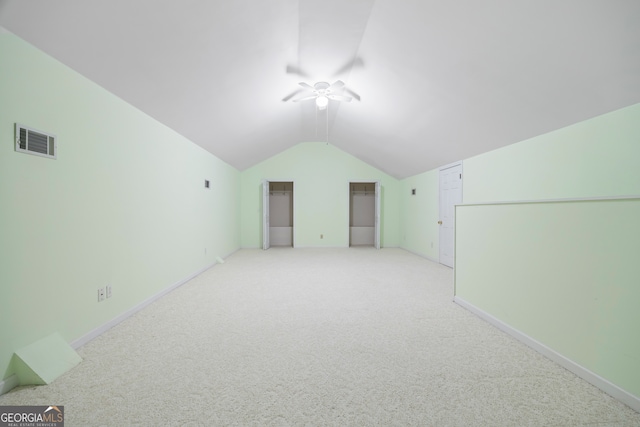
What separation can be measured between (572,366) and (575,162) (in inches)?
82.5

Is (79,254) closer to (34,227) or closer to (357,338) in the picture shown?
(34,227)

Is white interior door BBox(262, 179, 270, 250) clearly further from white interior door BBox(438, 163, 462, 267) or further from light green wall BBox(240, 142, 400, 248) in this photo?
white interior door BBox(438, 163, 462, 267)

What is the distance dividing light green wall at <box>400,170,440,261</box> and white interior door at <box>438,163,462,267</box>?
0.20 metres

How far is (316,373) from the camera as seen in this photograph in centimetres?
179

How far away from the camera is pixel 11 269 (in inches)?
64.1

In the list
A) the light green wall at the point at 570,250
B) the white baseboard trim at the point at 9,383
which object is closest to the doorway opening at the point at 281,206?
the light green wall at the point at 570,250

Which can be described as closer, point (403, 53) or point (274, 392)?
point (274, 392)

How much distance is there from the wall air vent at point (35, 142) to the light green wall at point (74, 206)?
0.04m

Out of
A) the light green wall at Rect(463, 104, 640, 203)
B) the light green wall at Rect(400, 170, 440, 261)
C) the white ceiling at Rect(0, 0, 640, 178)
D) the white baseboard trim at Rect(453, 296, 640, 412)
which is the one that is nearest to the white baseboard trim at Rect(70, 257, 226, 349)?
the white ceiling at Rect(0, 0, 640, 178)

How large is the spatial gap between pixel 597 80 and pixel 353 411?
3137mm

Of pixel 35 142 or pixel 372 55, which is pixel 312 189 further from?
pixel 35 142

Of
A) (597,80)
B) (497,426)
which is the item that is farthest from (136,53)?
(597,80)

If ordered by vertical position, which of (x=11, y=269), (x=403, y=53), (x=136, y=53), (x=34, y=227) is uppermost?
(x=403, y=53)

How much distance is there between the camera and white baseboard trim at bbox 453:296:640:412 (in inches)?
58.2
